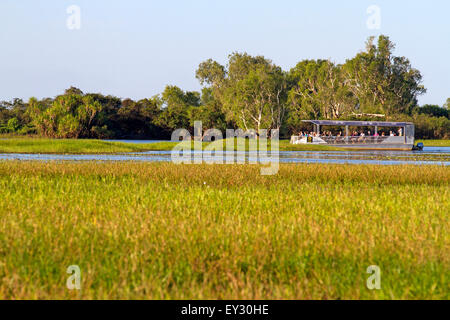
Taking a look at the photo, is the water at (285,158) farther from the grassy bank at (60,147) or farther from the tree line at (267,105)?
the tree line at (267,105)

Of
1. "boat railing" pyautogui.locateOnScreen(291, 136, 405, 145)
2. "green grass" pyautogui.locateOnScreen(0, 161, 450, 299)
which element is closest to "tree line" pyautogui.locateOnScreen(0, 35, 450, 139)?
"boat railing" pyautogui.locateOnScreen(291, 136, 405, 145)

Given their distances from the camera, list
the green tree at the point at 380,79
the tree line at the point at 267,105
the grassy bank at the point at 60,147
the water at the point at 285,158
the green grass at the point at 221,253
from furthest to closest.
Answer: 1. the green tree at the point at 380,79
2. the tree line at the point at 267,105
3. the grassy bank at the point at 60,147
4. the water at the point at 285,158
5. the green grass at the point at 221,253

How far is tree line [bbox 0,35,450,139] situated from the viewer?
8394 centimetres

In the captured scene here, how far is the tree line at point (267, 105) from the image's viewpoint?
83.9 m

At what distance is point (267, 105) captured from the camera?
285 ft

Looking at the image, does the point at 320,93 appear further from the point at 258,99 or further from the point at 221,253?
the point at 221,253

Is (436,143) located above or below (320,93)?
below

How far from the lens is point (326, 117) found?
9588 cm

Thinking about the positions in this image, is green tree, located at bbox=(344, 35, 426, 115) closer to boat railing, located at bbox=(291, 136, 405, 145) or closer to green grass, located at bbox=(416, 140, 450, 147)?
green grass, located at bbox=(416, 140, 450, 147)

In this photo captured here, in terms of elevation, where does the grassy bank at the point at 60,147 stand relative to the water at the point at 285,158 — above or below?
above

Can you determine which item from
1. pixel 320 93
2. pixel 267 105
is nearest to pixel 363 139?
pixel 267 105

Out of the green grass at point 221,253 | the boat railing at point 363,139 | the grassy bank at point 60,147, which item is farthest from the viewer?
the boat railing at point 363,139

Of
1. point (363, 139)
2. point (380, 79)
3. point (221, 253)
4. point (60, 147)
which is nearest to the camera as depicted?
point (221, 253)

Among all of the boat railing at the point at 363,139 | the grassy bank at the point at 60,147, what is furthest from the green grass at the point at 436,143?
the grassy bank at the point at 60,147
